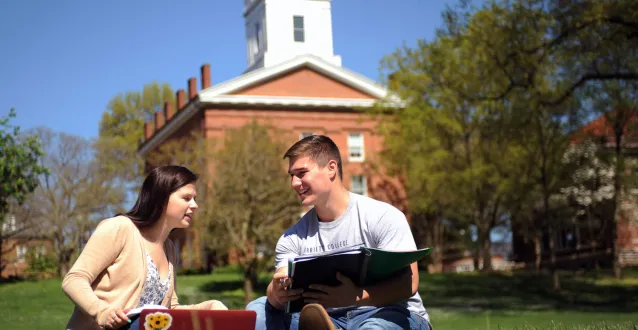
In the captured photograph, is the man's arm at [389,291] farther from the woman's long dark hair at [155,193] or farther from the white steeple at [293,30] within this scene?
the white steeple at [293,30]

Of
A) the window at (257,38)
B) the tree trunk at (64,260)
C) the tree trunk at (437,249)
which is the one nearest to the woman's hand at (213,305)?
the tree trunk at (64,260)

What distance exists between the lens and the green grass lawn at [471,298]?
22.0 m

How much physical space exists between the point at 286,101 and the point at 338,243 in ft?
140

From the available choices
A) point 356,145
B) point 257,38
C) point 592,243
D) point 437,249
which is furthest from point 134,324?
point 257,38

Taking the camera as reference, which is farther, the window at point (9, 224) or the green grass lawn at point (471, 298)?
the window at point (9, 224)

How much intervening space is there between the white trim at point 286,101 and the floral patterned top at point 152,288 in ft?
136

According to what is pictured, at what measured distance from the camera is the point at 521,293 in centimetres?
3216

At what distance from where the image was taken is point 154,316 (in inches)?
192

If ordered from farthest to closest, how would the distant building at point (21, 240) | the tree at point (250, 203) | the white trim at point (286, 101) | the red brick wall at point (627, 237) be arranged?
1. the red brick wall at point (627, 237)
2. the white trim at point (286, 101)
3. the distant building at point (21, 240)
4. the tree at point (250, 203)

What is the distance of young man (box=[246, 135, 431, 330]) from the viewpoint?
17.9 feet

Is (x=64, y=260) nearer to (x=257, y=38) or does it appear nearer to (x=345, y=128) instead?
(x=345, y=128)

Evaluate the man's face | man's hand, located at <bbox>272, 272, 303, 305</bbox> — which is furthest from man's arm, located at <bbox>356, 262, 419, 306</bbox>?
the man's face

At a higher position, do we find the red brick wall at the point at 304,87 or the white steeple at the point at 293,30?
the white steeple at the point at 293,30

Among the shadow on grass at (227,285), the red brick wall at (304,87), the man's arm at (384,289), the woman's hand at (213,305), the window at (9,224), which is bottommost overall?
the shadow on grass at (227,285)
